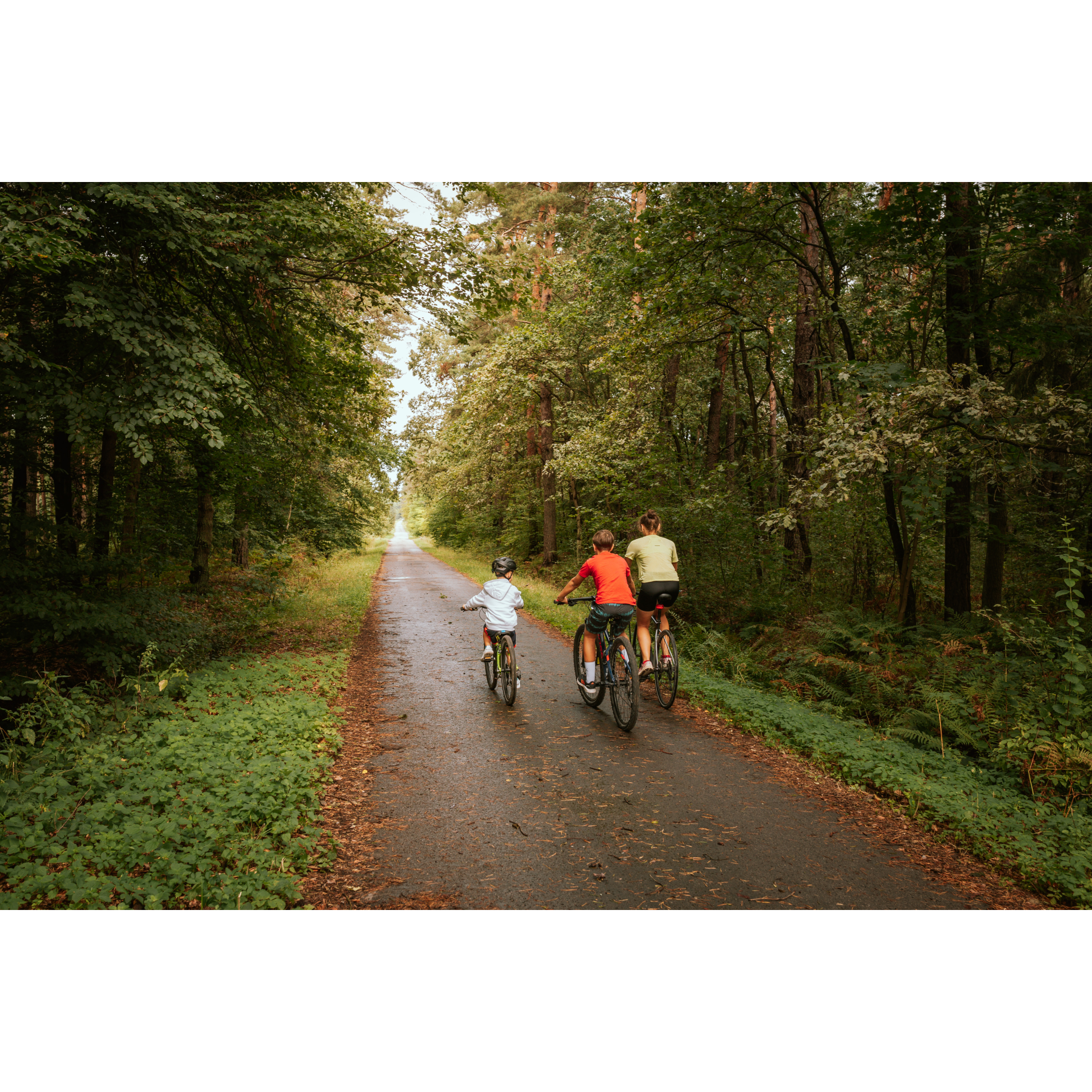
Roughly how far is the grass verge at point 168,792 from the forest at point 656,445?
0.13 feet

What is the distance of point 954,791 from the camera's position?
483 centimetres

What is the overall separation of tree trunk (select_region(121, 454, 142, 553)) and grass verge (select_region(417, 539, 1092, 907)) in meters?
7.98

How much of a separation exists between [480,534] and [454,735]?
27.9 meters

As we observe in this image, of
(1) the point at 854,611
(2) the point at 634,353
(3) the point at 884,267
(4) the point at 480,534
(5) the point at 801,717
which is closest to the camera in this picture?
(5) the point at 801,717

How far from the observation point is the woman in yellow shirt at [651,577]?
6.97 m

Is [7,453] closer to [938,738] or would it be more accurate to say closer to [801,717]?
[801,717]

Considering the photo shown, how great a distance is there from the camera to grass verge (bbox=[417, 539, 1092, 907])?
3838mm

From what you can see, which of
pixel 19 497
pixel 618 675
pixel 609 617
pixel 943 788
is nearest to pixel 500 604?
pixel 609 617

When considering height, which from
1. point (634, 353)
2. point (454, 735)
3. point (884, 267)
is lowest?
point (454, 735)

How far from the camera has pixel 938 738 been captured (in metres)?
5.93

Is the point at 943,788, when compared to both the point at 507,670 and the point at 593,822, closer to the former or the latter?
the point at 593,822

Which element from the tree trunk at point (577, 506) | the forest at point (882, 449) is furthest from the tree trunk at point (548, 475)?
the forest at point (882, 449)

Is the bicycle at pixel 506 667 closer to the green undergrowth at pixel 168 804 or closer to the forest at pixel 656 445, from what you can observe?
the green undergrowth at pixel 168 804

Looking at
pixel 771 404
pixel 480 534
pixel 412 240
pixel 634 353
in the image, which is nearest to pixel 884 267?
pixel 634 353
